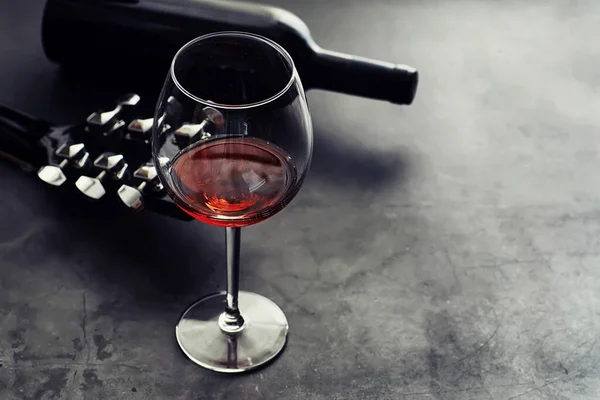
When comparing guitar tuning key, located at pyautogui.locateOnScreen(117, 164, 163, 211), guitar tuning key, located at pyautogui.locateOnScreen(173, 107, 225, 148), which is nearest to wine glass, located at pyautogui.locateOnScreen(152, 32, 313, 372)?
guitar tuning key, located at pyautogui.locateOnScreen(173, 107, 225, 148)

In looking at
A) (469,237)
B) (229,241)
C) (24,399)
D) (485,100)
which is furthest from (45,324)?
(485,100)

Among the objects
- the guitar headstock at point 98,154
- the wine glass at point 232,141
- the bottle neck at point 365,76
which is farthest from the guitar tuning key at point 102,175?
the bottle neck at point 365,76

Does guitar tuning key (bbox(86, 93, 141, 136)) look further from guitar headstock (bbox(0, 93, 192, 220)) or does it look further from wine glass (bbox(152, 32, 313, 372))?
wine glass (bbox(152, 32, 313, 372))

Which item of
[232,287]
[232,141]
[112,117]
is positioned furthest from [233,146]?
[112,117]

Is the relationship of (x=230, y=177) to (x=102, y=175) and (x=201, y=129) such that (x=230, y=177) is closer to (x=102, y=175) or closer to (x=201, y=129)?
(x=201, y=129)

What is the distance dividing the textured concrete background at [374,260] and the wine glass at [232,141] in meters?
0.06

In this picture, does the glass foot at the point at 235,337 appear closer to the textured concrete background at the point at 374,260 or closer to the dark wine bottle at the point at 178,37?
the textured concrete background at the point at 374,260

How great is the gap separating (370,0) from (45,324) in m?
0.64

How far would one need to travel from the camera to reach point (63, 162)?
2.62ft

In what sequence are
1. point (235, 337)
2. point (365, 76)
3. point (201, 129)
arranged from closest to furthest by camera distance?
point (201, 129)
point (235, 337)
point (365, 76)

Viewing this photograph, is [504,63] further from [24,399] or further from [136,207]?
[24,399]

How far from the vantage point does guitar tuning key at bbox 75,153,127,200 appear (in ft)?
2.56

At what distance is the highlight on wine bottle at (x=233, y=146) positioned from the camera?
2.00 feet

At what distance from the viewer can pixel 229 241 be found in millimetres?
681
